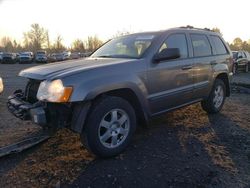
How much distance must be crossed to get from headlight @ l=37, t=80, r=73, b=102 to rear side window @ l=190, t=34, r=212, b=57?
3.03 m

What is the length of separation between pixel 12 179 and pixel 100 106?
1415 mm

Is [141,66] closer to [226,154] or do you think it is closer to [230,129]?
[226,154]

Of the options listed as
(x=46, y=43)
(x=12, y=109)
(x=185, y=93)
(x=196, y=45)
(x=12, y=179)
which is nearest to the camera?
(x=12, y=179)

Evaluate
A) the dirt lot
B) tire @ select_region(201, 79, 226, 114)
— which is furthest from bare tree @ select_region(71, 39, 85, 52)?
the dirt lot

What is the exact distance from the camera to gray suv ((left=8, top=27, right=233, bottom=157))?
147 inches

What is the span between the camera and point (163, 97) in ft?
15.8

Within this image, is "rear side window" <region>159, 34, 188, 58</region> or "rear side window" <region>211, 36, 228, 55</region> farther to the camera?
"rear side window" <region>211, 36, 228, 55</region>

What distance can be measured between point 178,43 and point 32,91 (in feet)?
8.85

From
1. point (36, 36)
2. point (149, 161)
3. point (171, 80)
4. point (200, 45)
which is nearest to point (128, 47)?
point (171, 80)

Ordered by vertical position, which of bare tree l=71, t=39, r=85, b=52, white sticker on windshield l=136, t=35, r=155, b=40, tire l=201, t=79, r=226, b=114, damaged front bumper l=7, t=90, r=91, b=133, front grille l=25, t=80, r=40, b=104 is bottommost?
tire l=201, t=79, r=226, b=114

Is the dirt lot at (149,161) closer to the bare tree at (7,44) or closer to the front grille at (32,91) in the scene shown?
the front grille at (32,91)

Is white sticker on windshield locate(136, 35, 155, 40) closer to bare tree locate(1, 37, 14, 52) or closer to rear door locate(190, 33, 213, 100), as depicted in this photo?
rear door locate(190, 33, 213, 100)

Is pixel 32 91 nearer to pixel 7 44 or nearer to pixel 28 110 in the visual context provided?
pixel 28 110

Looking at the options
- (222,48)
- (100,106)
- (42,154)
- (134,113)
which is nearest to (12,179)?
(42,154)
